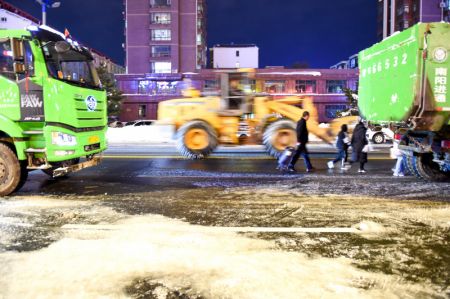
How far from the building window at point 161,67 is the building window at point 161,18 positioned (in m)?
6.24

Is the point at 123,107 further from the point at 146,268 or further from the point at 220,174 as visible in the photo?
the point at 146,268

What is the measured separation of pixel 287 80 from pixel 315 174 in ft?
167

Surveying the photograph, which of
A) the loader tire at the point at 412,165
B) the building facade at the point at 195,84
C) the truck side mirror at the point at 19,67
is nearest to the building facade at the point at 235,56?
the building facade at the point at 195,84

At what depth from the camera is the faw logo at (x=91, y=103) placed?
8962 millimetres

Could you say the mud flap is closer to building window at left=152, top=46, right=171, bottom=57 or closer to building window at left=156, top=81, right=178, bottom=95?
building window at left=156, top=81, right=178, bottom=95

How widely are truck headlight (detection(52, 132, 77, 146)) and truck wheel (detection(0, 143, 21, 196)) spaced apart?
2.94 ft

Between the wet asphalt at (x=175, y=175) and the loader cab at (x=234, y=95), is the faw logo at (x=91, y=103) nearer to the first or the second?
the wet asphalt at (x=175, y=175)

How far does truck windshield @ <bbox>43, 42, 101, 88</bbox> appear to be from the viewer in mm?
8273

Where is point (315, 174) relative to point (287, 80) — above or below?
below

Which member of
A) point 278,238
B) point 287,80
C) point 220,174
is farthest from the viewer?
point 287,80

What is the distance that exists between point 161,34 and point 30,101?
2314 inches

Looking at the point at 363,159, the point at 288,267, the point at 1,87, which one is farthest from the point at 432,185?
the point at 1,87

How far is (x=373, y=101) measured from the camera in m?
11.5

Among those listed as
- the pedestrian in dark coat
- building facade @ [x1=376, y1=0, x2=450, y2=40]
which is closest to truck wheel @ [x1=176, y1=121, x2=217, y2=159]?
the pedestrian in dark coat
